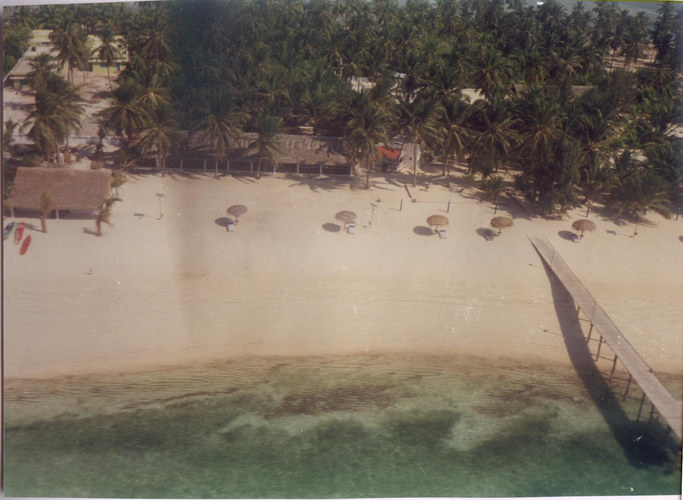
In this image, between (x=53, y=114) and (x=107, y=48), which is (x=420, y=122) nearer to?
(x=107, y=48)

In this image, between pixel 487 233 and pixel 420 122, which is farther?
pixel 420 122

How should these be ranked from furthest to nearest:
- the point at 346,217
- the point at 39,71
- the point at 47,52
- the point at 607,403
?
the point at 346,217
the point at 47,52
the point at 39,71
the point at 607,403

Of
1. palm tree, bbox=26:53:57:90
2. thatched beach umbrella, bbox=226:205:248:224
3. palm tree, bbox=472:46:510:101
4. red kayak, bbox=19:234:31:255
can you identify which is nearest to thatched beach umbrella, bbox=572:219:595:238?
palm tree, bbox=472:46:510:101

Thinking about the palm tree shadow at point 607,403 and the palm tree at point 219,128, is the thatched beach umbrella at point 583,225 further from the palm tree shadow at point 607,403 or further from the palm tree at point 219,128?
the palm tree at point 219,128

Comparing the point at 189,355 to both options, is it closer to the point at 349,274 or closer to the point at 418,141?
the point at 349,274

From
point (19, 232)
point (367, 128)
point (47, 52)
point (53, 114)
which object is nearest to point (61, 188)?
point (19, 232)
